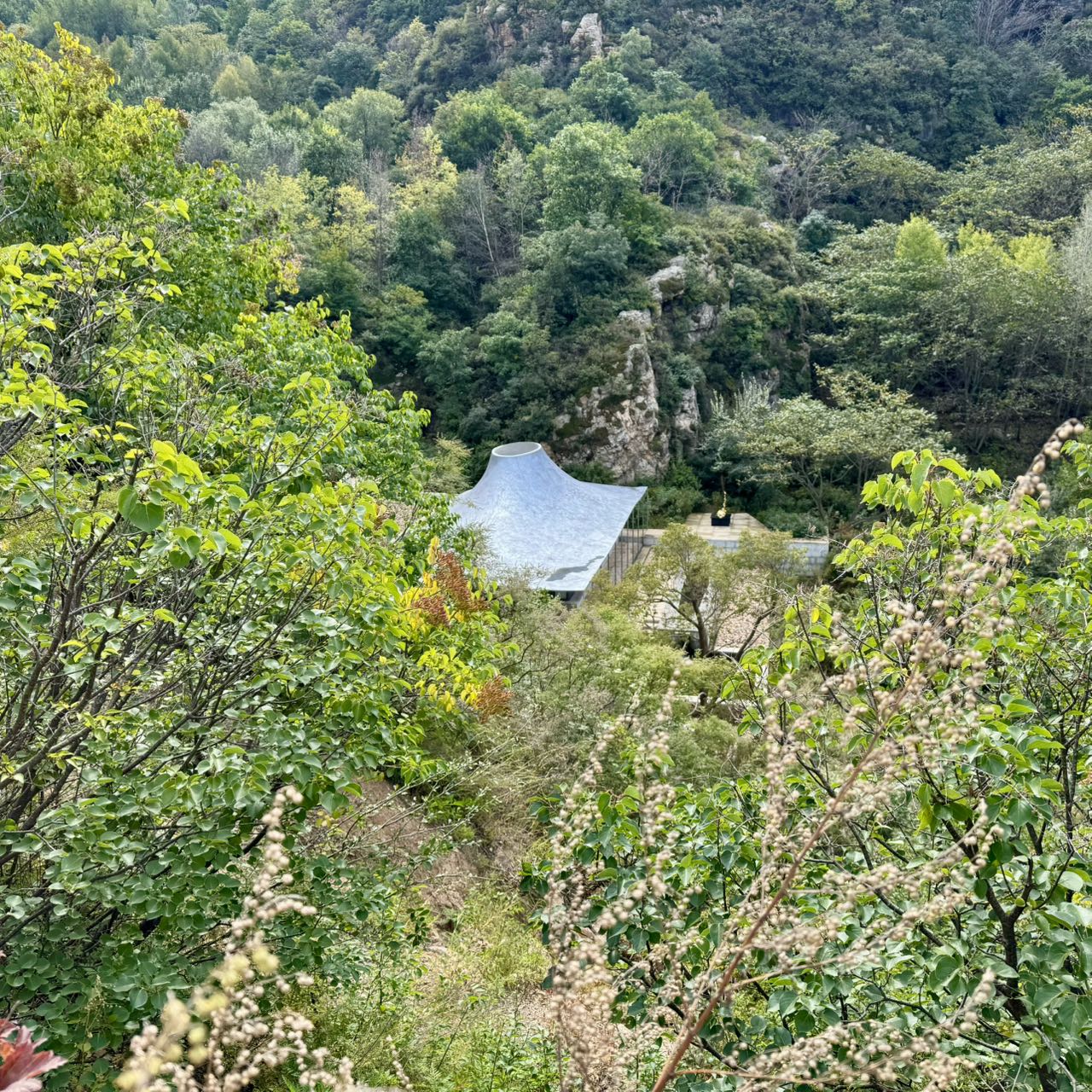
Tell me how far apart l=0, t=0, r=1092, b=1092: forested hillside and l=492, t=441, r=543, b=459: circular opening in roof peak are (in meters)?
1.48

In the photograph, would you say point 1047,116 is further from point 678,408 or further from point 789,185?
point 678,408

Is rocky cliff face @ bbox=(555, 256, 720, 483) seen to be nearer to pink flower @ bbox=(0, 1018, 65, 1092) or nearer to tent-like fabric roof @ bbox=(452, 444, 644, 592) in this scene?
tent-like fabric roof @ bbox=(452, 444, 644, 592)

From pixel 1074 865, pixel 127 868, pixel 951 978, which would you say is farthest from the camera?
→ pixel 127 868

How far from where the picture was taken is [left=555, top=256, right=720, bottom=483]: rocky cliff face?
2262 cm

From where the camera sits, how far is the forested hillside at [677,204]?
74.7 feet

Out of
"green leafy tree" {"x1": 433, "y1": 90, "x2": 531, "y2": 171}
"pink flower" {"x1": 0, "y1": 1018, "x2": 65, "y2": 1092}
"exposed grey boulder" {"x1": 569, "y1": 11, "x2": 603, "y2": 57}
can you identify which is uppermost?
"exposed grey boulder" {"x1": 569, "y1": 11, "x2": 603, "y2": 57}

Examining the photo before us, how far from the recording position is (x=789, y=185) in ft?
111

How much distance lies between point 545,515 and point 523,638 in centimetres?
702

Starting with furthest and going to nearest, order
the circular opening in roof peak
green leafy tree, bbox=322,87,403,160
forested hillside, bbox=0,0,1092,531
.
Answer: green leafy tree, bbox=322,87,403,160 → forested hillside, bbox=0,0,1092,531 → the circular opening in roof peak

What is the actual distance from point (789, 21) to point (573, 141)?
2170 centimetres

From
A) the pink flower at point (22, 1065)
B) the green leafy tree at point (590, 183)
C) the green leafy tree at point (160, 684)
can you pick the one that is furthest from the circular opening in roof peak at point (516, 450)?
the pink flower at point (22, 1065)

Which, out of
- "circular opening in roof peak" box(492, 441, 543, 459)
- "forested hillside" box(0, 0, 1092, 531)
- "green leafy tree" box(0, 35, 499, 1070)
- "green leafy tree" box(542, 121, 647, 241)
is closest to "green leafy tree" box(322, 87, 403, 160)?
"forested hillside" box(0, 0, 1092, 531)

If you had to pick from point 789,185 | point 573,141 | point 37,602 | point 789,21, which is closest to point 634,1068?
point 37,602

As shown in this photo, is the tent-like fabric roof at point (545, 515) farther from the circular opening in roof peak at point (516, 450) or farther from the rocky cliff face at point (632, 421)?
the rocky cliff face at point (632, 421)
